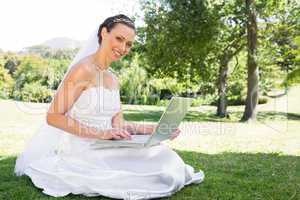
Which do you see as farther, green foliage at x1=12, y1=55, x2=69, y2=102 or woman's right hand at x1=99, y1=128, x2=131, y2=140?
green foliage at x1=12, y1=55, x2=69, y2=102

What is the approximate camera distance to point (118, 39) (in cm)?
373

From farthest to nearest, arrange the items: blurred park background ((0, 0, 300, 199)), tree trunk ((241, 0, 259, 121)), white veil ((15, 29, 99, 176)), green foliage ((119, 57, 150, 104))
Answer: green foliage ((119, 57, 150, 104))
tree trunk ((241, 0, 259, 121))
blurred park background ((0, 0, 300, 199))
white veil ((15, 29, 99, 176))

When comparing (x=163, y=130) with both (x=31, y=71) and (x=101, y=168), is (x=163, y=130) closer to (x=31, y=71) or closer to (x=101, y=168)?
(x=101, y=168)

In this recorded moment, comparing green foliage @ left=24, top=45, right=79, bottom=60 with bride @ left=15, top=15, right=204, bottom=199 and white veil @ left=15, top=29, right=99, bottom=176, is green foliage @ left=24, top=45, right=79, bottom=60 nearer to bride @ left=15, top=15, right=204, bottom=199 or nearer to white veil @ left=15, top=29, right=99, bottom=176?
white veil @ left=15, top=29, right=99, bottom=176

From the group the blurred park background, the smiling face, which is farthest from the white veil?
the blurred park background

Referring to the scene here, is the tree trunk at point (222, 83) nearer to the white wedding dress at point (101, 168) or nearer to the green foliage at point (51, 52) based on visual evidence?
the green foliage at point (51, 52)

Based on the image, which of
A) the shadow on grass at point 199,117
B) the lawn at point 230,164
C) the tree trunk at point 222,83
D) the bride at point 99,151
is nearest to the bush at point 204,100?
the tree trunk at point 222,83

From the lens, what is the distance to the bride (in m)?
3.57

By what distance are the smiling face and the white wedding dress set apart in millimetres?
430

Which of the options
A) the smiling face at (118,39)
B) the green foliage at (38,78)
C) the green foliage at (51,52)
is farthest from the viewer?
the green foliage at (51,52)

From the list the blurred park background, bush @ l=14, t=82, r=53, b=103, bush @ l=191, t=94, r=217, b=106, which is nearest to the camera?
the blurred park background

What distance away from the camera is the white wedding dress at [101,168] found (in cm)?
356

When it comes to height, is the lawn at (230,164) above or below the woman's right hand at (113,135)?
below

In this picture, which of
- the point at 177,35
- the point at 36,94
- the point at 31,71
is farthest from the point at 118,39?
the point at 31,71
